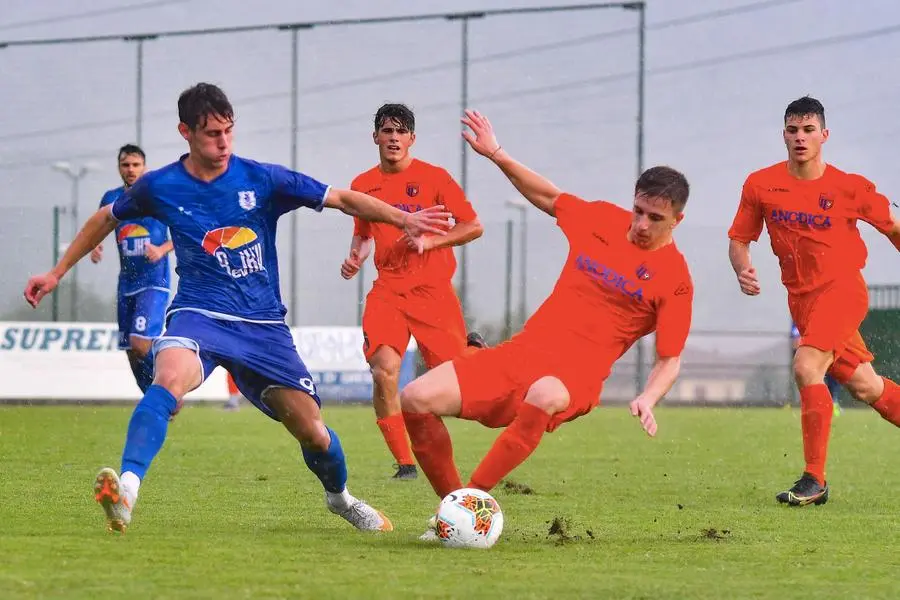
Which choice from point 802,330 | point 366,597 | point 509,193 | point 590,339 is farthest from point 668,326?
point 509,193

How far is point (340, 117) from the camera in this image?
84.6ft

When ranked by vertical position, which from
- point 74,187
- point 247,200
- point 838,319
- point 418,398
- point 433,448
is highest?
point 74,187

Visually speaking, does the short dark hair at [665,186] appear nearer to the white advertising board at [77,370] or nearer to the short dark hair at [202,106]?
the short dark hair at [202,106]

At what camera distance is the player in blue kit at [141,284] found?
44.2 feet

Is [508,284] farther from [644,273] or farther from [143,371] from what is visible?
[644,273]

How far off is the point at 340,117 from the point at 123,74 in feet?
12.8

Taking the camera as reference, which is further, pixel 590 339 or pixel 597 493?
pixel 597 493

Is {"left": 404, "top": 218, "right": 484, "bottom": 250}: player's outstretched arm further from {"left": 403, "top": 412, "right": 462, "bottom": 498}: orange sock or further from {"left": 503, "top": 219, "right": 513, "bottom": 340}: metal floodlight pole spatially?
{"left": 503, "top": 219, "right": 513, "bottom": 340}: metal floodlight pole

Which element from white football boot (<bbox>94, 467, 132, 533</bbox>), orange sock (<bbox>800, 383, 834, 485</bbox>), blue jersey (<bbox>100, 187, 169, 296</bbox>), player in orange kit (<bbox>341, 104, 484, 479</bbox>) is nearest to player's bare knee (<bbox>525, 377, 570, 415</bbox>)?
white football boot (<bbox>94, 467, 132, 533</bbox>)

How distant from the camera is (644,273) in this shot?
21.8 ft

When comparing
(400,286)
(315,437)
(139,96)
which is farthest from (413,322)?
(139,96)

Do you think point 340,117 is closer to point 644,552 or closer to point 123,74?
point 123,74

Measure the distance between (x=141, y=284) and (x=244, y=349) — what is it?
7.34m

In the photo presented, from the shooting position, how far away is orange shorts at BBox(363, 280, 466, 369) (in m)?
9.90
